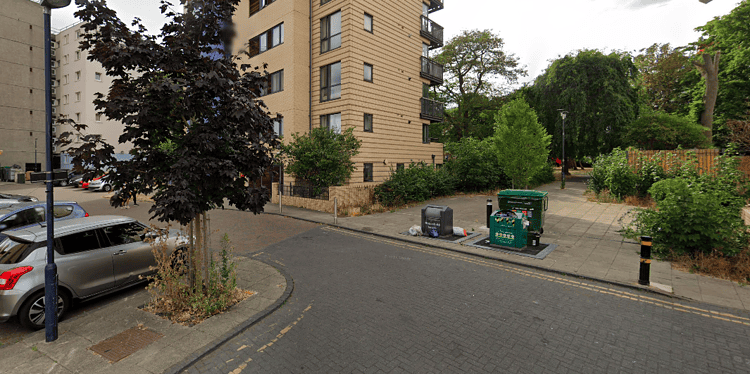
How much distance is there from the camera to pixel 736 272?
6.74 m

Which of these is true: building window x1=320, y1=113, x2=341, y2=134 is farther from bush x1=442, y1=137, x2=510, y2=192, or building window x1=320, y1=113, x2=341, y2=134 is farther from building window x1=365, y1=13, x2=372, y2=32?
bush x1=442, y1=137, x2=510, y2=192

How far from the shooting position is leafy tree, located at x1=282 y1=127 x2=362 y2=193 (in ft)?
55.2

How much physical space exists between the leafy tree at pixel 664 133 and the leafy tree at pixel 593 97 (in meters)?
2.22

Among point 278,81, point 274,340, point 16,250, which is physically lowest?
point 274,340

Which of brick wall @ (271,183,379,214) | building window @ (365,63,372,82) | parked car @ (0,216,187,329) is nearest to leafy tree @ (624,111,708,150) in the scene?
building window @ (365,63,372,82)

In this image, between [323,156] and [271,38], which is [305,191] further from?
[271,38]

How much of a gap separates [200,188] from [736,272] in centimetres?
1051

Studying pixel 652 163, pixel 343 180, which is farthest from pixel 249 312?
pixel 652 163

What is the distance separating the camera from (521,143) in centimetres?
1753

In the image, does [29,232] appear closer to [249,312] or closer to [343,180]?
[249,312]

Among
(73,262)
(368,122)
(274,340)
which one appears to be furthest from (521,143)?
(73,262)

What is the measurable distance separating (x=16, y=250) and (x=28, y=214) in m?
6.01

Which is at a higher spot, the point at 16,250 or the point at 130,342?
the point at 16,250

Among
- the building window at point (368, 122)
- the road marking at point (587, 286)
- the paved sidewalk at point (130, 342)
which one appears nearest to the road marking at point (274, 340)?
the paved sidewalk at point (130, 342)
